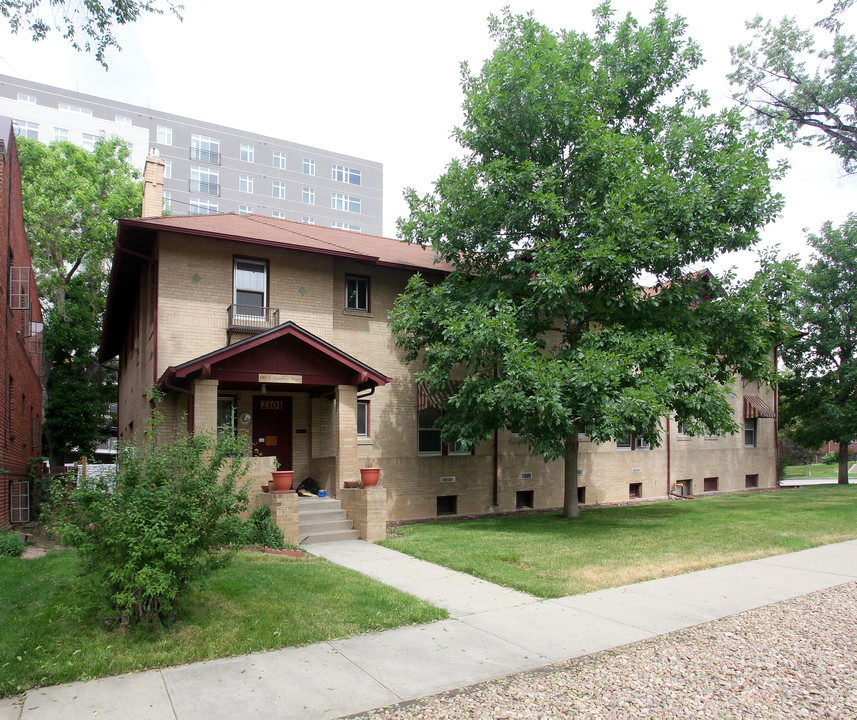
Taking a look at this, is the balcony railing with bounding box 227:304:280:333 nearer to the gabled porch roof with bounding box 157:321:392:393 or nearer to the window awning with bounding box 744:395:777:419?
the gabled porch roof with bounding box 157:321:392:393

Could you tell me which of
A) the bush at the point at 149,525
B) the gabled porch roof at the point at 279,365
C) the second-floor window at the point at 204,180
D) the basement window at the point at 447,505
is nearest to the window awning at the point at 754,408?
the basement window at the point at 447,505

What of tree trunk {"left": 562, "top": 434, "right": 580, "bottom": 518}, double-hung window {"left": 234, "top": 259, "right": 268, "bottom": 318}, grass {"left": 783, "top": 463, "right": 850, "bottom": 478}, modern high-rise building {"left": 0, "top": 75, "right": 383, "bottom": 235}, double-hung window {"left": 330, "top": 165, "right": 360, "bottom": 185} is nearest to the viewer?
double-hung window {"left": 234, "top": 259, "right": 268, "bottom": 318}

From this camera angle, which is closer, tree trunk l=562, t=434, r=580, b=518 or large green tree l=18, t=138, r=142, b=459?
tree trunk l=562, t=434, r=580, b=518

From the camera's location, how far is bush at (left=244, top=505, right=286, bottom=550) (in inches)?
435

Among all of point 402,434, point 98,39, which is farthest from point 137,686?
point 402,434

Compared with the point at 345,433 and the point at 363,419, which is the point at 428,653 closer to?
the point at 345,433

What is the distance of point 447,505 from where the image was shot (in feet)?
55.7

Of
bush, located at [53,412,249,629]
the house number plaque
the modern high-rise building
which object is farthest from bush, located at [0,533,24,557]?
the modern high-rise building

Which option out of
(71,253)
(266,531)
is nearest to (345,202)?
(71,253)

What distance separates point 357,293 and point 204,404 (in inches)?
209

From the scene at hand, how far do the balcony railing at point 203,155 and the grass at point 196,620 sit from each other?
168ft

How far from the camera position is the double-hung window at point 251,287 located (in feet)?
46.8

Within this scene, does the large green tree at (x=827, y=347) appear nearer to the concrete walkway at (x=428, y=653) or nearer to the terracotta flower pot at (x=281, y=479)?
the concrete walkway at (x=428, y=653)

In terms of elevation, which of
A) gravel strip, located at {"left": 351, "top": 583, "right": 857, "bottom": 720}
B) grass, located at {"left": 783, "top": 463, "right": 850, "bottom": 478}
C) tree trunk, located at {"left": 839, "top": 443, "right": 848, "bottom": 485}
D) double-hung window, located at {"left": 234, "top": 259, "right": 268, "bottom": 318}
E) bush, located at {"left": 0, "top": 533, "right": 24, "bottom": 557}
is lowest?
grass, located at {"left": 783, "top": 463, "right": 850, "bottom": 478}
